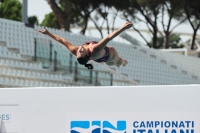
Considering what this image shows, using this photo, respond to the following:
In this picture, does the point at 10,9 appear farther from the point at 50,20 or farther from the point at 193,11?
the point at 193,11

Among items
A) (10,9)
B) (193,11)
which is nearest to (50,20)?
(10,9)

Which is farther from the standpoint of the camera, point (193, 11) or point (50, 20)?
point (50, 20)

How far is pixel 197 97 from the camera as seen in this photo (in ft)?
11.2

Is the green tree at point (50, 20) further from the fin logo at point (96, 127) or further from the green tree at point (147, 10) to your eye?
the fin logo at point (96, 127)

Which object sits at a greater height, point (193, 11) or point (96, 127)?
point (193, 11)

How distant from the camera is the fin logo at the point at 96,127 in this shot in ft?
11.5

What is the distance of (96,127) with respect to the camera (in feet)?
11.6

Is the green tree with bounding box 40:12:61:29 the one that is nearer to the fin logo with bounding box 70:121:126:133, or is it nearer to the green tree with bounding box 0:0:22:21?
the green tree with bounding box 0:0:22:21

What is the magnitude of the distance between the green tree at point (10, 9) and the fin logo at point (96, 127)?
101 ft

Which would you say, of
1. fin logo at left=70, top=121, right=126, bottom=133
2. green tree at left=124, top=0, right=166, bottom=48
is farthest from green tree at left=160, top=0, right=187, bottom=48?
fin logo at left=70, top=121, right=126, bottom=133

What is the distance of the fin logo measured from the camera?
351 cm

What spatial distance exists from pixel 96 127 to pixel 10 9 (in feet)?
103

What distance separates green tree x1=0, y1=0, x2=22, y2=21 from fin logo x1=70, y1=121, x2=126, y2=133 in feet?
101

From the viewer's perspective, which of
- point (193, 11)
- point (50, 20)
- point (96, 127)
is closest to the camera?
point (96, 127)
